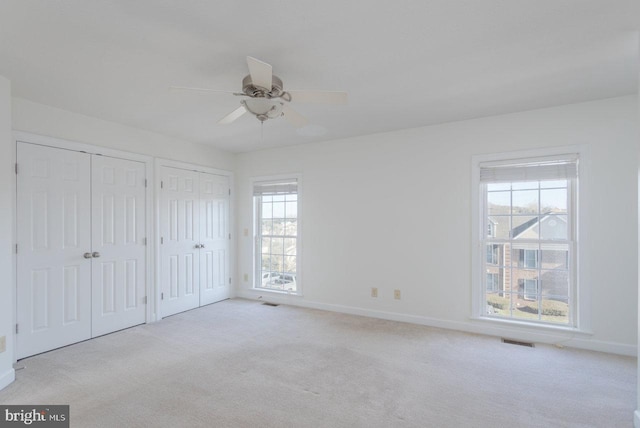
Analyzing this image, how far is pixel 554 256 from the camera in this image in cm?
334


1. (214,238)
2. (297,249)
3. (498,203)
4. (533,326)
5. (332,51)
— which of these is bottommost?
Answer: (533,326)

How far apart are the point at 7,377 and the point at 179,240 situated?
7.25 ft

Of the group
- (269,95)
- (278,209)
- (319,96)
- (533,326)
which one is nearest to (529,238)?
(533,326)

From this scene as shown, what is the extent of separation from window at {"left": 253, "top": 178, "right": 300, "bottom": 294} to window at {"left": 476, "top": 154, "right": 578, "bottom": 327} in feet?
8.51

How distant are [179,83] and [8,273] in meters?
2.08

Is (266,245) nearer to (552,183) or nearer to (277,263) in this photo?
(277,263)

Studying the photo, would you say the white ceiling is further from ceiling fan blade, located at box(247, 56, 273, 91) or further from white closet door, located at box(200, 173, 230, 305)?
white closet door, located at box(200, 173, 230, 305)

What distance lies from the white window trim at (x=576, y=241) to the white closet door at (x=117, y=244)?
13.2ft

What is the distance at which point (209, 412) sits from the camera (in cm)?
212

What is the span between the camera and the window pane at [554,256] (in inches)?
130

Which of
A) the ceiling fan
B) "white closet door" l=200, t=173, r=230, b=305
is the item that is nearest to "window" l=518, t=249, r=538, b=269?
the ceiling fan

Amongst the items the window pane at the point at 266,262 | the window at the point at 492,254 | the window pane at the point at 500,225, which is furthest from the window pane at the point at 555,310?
the window pane at the point at 266,262

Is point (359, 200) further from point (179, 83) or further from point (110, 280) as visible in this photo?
point (110, 280)

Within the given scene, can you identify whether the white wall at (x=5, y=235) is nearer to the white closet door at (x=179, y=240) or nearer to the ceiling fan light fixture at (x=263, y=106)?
the white closet door at (x=179, y=240)
